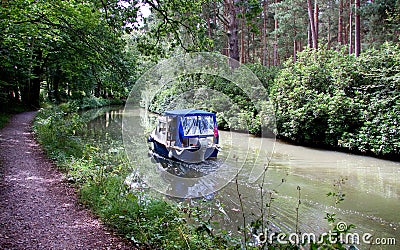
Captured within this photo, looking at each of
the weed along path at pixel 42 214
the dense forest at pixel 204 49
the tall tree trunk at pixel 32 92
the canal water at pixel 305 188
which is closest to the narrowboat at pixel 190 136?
the canal water at pixel 305 188

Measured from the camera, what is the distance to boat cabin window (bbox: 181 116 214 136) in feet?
32.4

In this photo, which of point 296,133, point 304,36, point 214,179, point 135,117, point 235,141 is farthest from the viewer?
point 304,36

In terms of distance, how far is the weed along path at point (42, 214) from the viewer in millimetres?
3815

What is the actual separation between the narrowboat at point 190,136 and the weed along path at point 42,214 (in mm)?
3713

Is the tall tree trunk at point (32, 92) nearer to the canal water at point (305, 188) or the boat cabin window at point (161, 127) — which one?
the canal water at point (305, 188)

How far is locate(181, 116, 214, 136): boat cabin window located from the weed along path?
4.05 metres

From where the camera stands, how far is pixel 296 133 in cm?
1471

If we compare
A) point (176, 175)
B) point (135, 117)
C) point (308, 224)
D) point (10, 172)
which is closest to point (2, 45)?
point (135, 117)

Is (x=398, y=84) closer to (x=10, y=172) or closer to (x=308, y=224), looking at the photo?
(x=308, y=224)

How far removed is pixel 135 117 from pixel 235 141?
567cm

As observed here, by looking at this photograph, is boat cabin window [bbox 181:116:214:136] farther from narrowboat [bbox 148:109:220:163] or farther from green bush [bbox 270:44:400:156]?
green bush [bbox 270:44:400:156]

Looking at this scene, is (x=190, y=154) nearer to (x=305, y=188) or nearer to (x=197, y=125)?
(x=197, y=125)

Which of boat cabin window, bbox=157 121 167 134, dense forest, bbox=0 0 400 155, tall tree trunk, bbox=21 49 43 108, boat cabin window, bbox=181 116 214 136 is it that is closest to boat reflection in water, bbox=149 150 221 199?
boat cabin window, bbox=157 121 167 134

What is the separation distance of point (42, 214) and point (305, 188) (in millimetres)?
6030
